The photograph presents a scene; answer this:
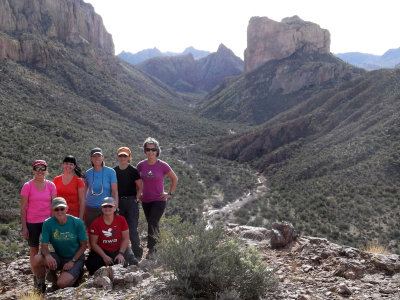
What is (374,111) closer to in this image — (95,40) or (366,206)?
(366,206)

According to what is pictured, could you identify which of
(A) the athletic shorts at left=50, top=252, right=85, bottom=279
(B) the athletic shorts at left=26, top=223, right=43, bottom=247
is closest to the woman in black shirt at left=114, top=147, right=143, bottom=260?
(A) the athletic shorts at left=50, top=252, right=85, bottom=279

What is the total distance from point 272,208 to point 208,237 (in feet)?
60.7

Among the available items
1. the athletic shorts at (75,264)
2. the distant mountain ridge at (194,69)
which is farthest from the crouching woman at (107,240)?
the distant mountain ridge at (194,69)

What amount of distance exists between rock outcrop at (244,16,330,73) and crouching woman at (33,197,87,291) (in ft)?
269

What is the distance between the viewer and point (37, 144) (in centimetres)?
2233

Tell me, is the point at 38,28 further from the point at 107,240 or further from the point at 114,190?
the point at 107,240

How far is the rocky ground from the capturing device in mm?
3703

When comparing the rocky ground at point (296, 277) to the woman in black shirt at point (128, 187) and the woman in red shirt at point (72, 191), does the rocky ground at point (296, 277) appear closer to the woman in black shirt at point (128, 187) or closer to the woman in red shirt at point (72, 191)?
the woman in black shirt at point (128, 187)

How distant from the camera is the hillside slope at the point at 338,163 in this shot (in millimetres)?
15852

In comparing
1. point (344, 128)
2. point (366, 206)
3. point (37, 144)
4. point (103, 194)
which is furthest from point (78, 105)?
point (103, 194)

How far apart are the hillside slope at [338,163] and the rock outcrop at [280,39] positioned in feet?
124

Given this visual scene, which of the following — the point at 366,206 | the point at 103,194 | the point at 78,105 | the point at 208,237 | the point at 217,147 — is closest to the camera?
the point at 208,237

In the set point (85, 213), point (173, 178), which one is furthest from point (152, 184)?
point (85, 213)

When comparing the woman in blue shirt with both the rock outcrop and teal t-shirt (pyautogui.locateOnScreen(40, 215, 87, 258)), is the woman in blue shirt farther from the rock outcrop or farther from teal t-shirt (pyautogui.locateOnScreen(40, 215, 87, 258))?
the rock outcrop
